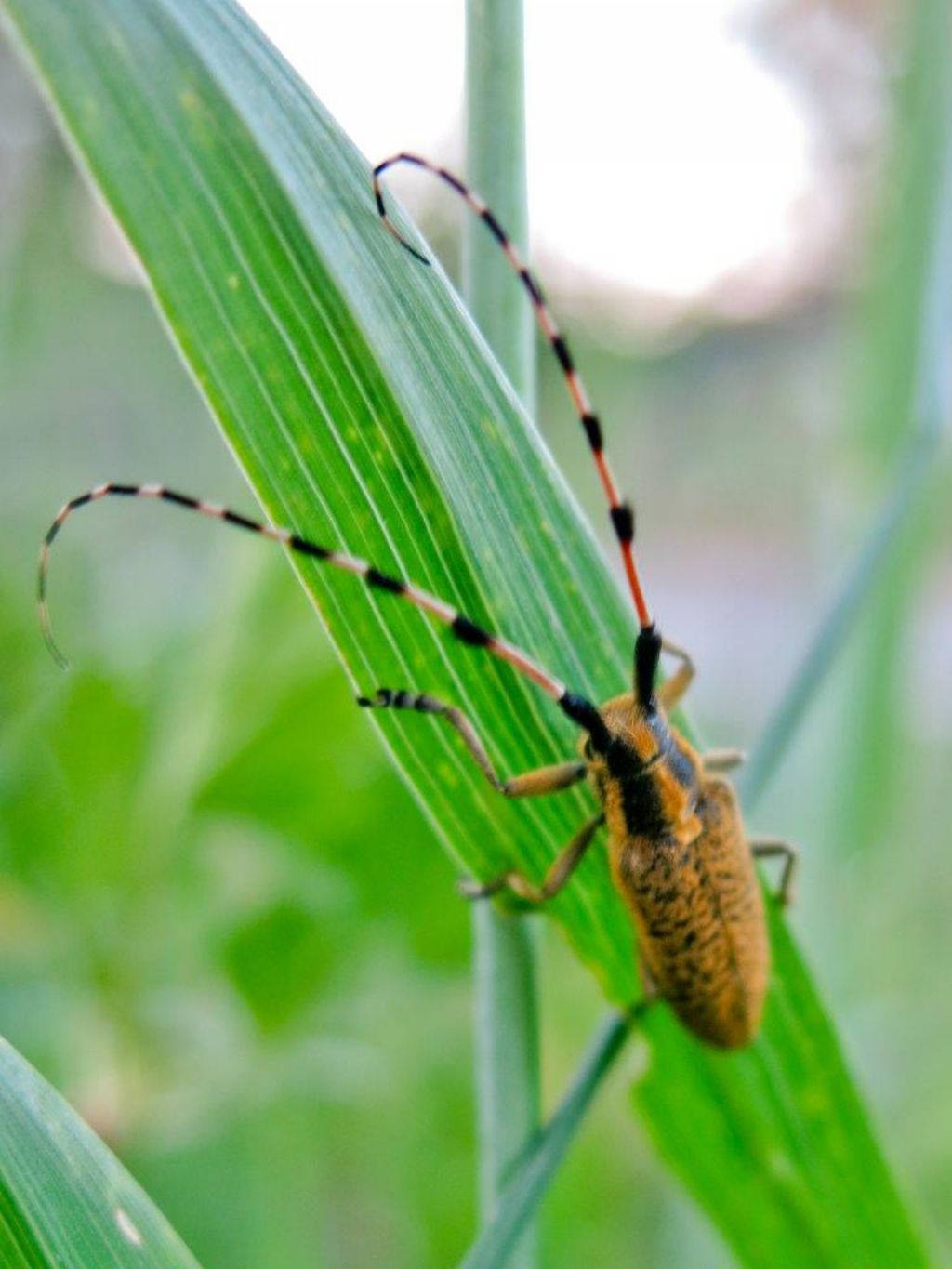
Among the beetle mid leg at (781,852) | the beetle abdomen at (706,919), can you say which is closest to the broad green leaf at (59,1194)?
the beetle abdomen at (706,919)

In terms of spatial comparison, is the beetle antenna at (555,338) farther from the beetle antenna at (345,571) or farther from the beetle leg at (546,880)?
the beetle leg at (546,880)

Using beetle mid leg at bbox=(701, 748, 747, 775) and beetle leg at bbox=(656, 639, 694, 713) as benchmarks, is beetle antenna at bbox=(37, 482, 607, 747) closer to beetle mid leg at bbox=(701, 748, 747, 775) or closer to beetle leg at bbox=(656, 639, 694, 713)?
beetle leg at bbox=(656, 639, 694, 713)

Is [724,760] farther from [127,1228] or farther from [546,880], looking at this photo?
[127,1228]

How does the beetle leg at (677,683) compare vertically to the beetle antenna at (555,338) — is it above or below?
below

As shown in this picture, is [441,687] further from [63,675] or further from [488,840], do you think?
[63,675]

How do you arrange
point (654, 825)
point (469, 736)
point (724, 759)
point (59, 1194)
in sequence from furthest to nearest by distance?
point (724, 759) < point (654, 825) < point (469, 736) < point (59, 1194)

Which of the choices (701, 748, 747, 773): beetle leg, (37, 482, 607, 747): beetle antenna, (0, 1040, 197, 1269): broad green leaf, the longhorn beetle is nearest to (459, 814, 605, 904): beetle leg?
the longhorn beetle

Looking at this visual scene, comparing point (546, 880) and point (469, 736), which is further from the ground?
point (469, 736)

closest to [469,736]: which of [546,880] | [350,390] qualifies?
[546,880]
